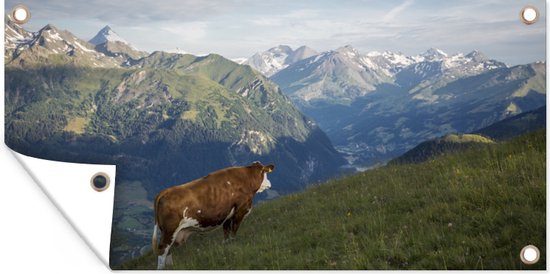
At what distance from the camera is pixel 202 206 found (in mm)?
6477

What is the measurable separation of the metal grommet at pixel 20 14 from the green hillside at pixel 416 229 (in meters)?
4.39

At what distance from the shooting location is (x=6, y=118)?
7.43 metres

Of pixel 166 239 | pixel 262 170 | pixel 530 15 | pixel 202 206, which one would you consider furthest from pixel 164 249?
pixel 530 15

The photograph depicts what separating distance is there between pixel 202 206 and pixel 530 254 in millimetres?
4043

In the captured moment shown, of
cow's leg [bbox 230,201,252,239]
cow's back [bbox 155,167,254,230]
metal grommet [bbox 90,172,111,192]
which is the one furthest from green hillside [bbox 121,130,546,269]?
metal grommet [bbox 90,172,111,192]

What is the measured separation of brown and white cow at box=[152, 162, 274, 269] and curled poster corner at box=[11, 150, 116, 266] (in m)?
0.71

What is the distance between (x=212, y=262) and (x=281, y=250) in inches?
36.7

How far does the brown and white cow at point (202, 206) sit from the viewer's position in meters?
6.29

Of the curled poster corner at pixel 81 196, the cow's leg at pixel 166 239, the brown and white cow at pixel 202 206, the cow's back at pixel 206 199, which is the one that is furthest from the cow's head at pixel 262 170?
the curled poster corner at pixel 81 196

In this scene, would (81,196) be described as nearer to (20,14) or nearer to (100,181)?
(100,181)

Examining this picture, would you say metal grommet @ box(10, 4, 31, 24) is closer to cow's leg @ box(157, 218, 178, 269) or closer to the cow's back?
the cow's back

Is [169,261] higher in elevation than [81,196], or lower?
lower

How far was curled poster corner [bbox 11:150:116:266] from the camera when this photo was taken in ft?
20.8

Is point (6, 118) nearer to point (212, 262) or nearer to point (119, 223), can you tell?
point (119, 223)
